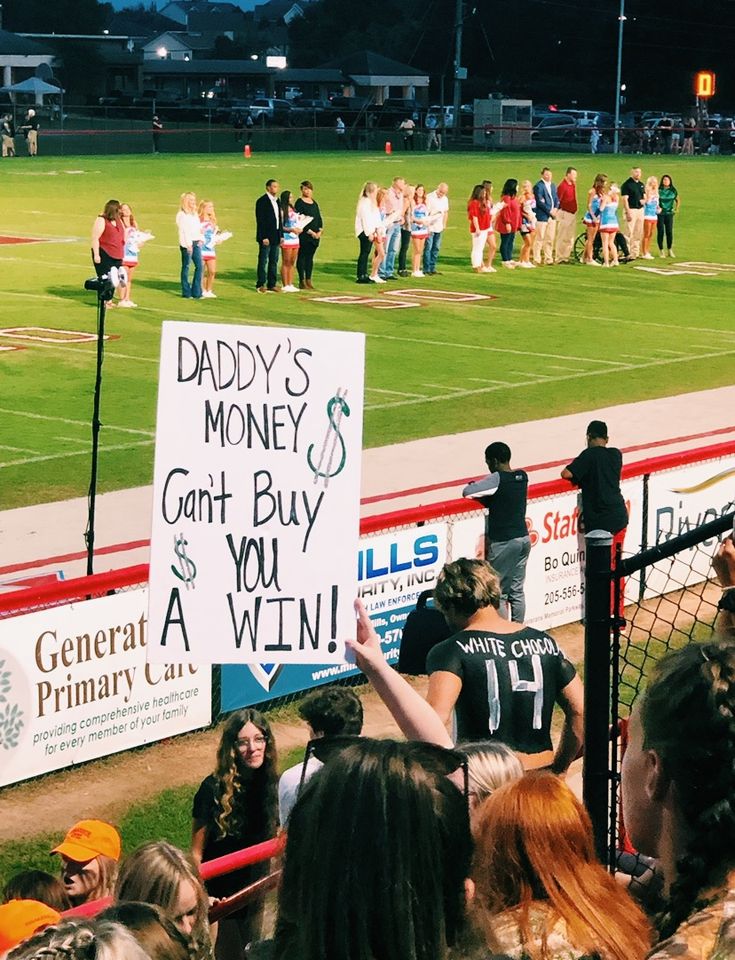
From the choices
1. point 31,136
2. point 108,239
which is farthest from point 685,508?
point 31,136

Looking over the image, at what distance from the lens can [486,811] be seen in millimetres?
3734

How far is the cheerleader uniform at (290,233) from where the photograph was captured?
28.0 metres

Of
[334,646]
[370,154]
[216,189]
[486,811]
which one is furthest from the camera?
[370,154]

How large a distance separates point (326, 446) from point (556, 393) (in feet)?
53.4

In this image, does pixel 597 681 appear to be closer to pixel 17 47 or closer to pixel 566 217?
pixel 566 217

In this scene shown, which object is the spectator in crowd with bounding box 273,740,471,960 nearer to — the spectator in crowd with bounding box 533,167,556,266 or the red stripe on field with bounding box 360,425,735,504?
Result: the red stripe on field with bounding box 360,425,735,504

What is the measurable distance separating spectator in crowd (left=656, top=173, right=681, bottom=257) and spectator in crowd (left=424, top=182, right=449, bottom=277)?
20.4ft

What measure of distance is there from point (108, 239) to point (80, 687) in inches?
679

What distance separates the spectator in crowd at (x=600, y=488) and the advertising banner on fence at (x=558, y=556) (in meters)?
0.21

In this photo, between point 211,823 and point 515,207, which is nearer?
point 211,823

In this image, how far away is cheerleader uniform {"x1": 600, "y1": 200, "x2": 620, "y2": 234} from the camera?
33.6m

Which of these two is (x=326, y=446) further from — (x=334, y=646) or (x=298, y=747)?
(x=298, y=747)

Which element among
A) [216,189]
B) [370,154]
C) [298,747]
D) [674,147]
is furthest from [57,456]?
[674,147]

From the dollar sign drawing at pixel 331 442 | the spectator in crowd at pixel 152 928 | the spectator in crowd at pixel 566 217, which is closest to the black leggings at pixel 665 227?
the spectator in crowd at pixel 566 217
